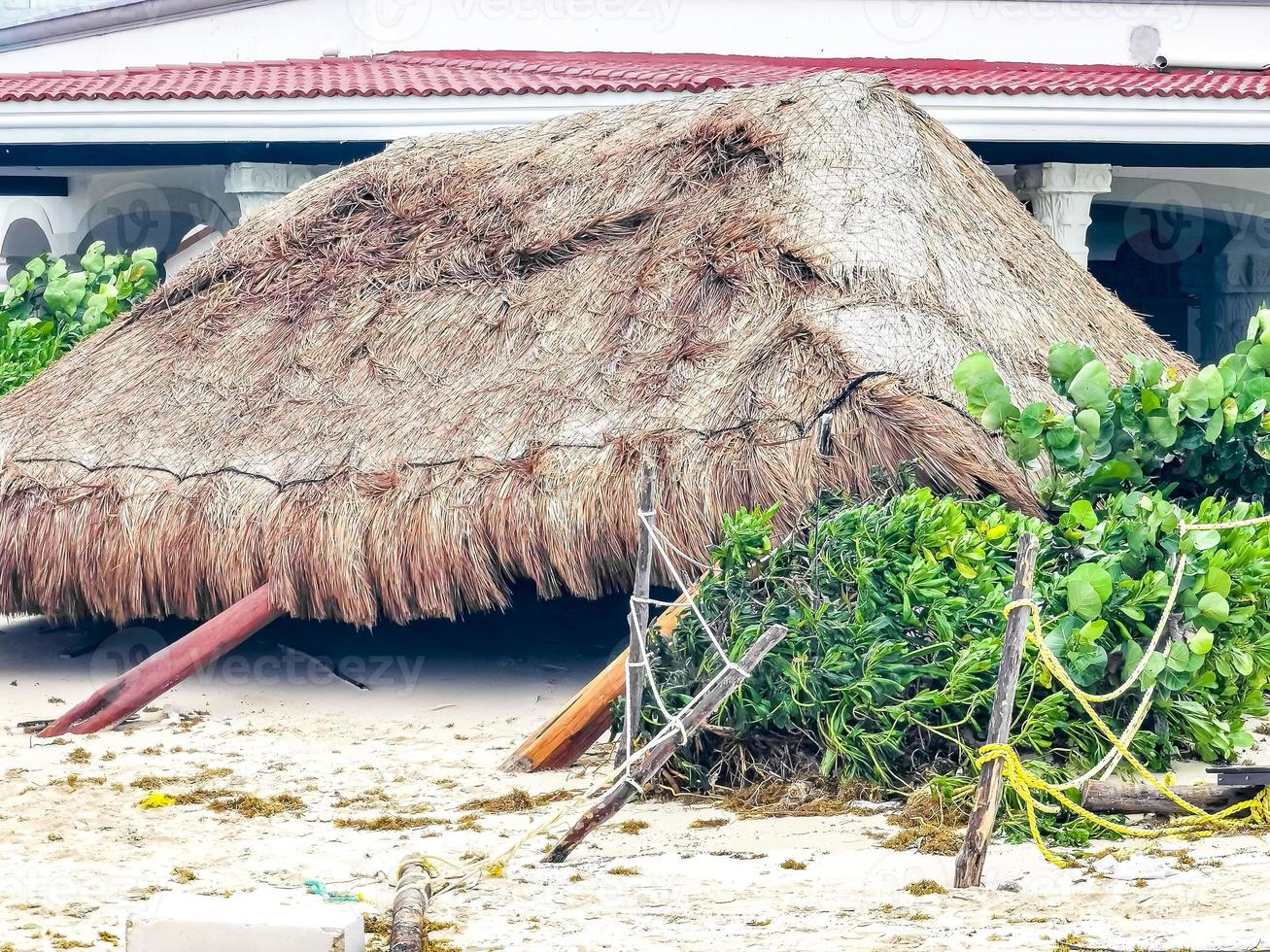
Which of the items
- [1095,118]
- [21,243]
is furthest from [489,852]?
[21,243]

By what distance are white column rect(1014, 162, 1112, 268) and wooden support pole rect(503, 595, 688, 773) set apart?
277 inches

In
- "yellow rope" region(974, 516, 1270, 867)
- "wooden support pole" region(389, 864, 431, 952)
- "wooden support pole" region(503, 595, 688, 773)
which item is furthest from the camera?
"wooden support pole" region(503, 595, 688, 773)

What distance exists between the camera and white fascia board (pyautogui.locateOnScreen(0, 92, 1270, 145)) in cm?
1160

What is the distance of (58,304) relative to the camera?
467 inches

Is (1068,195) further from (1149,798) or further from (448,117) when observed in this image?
(1149,798)

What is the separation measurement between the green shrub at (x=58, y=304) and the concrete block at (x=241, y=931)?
745 cm

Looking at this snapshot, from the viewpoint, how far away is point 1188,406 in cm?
666

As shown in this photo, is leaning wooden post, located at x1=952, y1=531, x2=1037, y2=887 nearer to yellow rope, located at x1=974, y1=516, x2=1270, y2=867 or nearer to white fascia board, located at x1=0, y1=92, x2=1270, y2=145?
yellow rope, located at x1=974, y1=516, x2=1270, y2=867

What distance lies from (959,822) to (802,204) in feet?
12.9

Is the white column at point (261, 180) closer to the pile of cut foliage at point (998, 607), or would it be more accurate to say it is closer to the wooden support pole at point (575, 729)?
the pile of cut foliage at point (998, 607)

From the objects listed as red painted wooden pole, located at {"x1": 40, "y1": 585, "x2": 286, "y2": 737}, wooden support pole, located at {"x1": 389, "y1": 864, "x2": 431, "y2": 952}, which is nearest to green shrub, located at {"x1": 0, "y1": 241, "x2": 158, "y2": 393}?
red painted wooden pole, located at {"x1": 40, "y1": 585, "x2": 286, "y2": 737}

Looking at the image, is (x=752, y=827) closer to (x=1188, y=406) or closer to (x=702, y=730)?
(x=702, y=730)

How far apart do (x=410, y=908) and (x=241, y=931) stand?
1.94ft

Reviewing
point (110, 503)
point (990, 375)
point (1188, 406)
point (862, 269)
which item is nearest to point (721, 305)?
point (862, 269)
